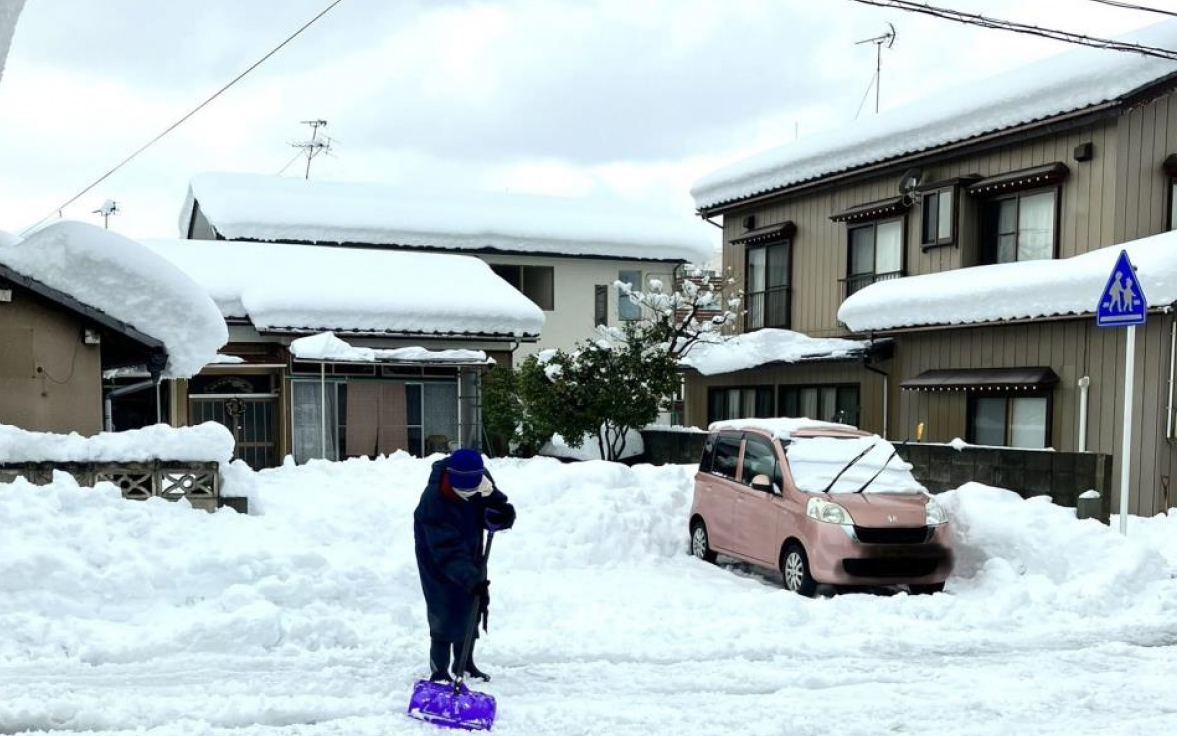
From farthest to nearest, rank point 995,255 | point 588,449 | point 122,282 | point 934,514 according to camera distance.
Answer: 1. point 588,449
2. point 995,255
3. point 122,282
4. point 934,514

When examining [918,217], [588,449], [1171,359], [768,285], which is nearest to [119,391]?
[588,449]

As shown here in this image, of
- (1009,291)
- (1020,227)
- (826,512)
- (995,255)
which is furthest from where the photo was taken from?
(995,255)

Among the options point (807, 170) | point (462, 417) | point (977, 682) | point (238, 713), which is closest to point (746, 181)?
point (807, 170)

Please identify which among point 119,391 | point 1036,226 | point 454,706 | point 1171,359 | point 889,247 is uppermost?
point 1036,226

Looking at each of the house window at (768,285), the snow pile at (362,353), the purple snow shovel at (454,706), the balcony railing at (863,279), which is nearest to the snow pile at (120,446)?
the purple snow shovel at (454,706)

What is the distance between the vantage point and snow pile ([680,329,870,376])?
58.3 feet

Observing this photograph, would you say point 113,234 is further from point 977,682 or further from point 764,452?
point 977,682

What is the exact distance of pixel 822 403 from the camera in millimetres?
18906

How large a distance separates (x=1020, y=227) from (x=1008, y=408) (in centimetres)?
295

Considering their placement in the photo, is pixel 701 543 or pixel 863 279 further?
pixel 863 279

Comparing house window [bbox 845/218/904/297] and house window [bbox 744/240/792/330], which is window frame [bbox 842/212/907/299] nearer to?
house window [bbox 845/218/904/297]

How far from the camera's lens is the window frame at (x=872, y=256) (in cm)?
1766

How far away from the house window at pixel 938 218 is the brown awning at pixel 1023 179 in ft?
1.29

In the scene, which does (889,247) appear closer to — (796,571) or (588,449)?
(588,449)
